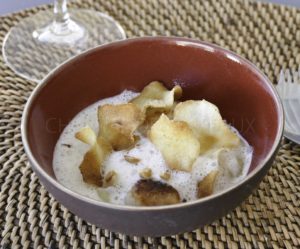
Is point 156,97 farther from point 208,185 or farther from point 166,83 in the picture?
point 208,185

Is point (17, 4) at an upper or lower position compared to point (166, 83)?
lower

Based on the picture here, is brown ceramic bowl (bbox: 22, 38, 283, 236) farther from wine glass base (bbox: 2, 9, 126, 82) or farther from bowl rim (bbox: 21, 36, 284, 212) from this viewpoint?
wine glass base (bbox: 2, 9, 126, 82)

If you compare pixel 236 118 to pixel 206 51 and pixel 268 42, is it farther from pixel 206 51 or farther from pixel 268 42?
pixel 268 42

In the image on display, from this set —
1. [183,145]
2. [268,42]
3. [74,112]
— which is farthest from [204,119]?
[268,42]

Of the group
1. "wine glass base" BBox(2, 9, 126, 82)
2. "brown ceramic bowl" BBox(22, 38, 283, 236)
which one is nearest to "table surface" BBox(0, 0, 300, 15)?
"wine glass base" BBox(2, 9, 126, 82)

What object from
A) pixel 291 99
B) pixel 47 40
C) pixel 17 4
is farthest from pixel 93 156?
pixel 17 4

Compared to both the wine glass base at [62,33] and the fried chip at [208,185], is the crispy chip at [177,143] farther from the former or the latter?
the wine glass base at [62,33]
